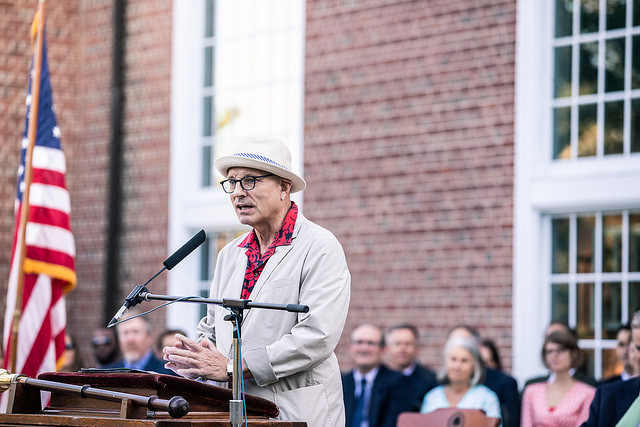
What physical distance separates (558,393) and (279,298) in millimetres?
4084

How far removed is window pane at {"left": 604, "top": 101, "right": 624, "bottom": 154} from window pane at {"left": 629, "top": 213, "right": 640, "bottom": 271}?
59cm

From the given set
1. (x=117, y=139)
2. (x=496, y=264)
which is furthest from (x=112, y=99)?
(x=496, y=264)

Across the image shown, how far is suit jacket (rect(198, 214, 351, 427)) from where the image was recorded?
4.20m

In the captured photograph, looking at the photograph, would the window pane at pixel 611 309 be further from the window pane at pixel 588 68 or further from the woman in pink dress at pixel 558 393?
the window pane at pixel 588 68

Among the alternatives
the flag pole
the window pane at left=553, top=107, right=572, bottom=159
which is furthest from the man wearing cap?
the window pane at left=553, top=107, right=572, bottom=159

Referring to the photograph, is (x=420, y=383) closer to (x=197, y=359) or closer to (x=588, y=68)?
(x=588, y=68)

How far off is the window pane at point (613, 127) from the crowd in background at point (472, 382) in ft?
5.90

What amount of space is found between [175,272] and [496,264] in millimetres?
3952

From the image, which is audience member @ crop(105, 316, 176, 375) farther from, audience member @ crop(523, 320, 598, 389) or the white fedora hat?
the white fedora hat

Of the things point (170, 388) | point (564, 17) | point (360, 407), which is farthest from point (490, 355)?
point (170, 388)

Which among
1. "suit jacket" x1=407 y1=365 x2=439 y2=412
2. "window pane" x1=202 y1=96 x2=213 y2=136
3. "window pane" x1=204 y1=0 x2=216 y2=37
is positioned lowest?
"suit jacket" x1=407 y1=365 x2=439 y2=412

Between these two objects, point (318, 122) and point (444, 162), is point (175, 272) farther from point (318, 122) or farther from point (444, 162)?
point (444, 162)

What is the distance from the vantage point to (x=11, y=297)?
7.77 meters

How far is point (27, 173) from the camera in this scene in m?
7.85
